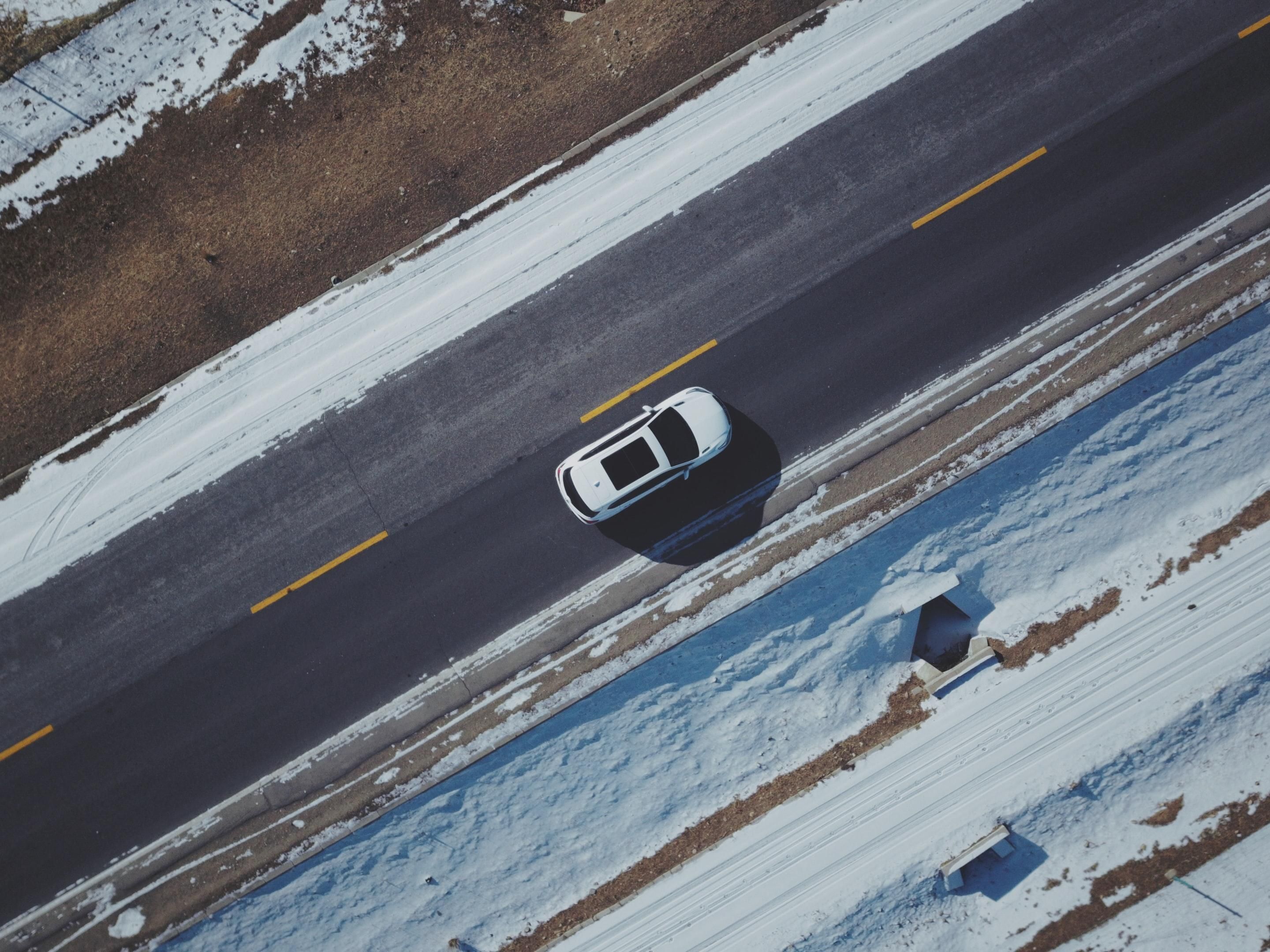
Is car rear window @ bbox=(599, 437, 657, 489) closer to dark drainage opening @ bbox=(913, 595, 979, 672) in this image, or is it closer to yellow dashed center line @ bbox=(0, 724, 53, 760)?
dark drainage opening @ bbox=(913, 595, 979, 672)

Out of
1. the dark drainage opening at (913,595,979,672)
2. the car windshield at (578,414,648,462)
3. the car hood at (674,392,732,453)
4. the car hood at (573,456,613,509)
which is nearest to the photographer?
the car hood at (573,456,613,509)

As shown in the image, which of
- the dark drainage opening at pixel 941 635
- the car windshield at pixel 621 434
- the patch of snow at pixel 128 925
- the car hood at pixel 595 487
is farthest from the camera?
the dark drainage opening at pixel 941 635

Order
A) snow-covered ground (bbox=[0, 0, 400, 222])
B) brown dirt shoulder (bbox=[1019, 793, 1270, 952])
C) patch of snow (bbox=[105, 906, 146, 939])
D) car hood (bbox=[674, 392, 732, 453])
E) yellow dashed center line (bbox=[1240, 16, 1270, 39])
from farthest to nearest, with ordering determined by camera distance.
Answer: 1. yellow dashed center line (bbox=[1240, 16, 1270, 39])
2. snow-covered ground (bbox=[0, 0, 400, 222])
3. patch of snow (bbox=[105, 906, 146, 939])
4. brown dirt shoulder (bbox=[1019, 793, 1270, 952])
5. car hood (bbox=[674, 392, 732, 453])

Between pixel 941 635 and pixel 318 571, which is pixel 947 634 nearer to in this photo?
pixel 941 635

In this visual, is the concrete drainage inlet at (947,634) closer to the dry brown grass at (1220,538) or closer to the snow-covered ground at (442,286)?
the dry brown grass at (1220,538)

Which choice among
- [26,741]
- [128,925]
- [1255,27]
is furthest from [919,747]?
[26,741]

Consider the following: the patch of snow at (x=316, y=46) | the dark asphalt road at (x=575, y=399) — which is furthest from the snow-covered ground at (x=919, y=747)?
the patch of snow at (x=316, y=46)

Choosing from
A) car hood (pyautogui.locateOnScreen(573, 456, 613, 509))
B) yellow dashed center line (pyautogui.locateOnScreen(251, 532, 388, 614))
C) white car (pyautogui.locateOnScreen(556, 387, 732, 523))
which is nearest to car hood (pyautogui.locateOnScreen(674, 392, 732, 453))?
white car (pyautogui.locateOnScreen(556, 387, 732, 523))
